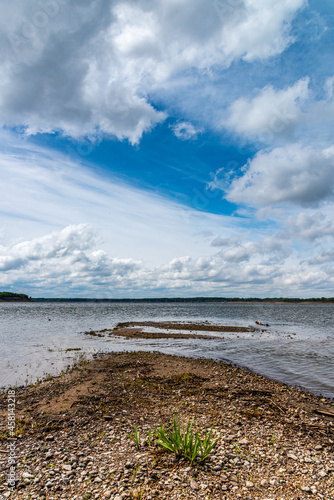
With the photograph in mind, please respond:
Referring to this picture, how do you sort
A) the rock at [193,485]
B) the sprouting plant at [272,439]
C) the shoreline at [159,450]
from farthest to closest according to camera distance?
the sprouting plant at [272,439]
the shoreline at [159,450]
the rock at [193,485]

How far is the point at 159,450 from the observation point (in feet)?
30.8

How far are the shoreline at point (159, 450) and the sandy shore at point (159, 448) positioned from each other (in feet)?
0.11

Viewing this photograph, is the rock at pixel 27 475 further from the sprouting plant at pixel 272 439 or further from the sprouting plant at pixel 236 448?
the sprouting plant at pixel 272 439

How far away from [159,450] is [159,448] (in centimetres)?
22

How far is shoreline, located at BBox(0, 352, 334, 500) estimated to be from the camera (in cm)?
775

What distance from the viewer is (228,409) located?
13422 millimetres

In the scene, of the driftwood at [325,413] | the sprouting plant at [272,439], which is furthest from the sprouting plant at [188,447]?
the driftwood at [325,413]

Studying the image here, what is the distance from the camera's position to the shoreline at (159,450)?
25.4 ft

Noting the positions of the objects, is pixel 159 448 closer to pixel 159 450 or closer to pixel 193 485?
pixel 159 450

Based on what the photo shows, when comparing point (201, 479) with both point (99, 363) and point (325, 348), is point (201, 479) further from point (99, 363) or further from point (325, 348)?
point (325, 348)

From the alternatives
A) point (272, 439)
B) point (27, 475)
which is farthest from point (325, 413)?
point (27, 475)

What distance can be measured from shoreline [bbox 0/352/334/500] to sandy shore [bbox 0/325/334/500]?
0.03 meters

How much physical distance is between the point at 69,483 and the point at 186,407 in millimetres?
7049

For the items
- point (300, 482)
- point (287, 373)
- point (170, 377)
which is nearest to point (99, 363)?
point (170, 377)
